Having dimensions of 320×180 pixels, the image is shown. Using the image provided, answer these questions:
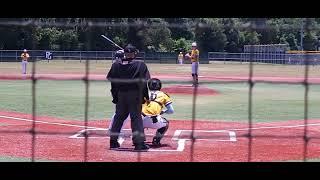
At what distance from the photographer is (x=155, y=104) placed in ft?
19.0

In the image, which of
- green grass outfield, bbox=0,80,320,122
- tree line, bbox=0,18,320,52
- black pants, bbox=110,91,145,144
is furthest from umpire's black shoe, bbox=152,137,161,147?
tree line, bbox=0,18,320,52

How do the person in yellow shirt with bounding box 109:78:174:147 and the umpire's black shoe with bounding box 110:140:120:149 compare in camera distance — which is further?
the person in yellow shirt with bounding box 109:78:174:147

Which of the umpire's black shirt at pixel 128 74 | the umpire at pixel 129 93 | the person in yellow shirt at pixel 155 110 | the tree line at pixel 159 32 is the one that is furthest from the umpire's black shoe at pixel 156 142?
the tree line at pixel 159 32

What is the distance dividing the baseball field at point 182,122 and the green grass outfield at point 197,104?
0.05 feet

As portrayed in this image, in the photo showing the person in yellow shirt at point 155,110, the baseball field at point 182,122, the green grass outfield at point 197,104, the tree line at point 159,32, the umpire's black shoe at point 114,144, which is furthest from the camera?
the green grass outfield at point 197,104

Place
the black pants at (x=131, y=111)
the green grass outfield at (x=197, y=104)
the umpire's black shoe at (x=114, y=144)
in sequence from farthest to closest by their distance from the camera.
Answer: the green grass outfield at (x=197, y=104) → the umpire's black shoe at (x=114, y=144) → the black pants at (x=131, y=111)

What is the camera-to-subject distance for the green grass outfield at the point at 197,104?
8.62 metres

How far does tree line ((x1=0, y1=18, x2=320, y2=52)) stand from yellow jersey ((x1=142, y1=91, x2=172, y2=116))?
8.16ft

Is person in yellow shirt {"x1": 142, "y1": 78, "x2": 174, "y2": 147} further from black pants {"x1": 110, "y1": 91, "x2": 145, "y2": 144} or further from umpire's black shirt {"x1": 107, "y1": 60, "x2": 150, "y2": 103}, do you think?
umpire's black shirt {"x1": 107, "y1": 60, "x2": 150, "y2": 103}

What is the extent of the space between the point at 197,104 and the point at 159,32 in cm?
760

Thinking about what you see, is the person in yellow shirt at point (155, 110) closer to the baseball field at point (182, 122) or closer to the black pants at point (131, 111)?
the baseball field at point (182, 122)

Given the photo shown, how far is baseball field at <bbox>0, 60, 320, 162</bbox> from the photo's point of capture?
4.18 metres
